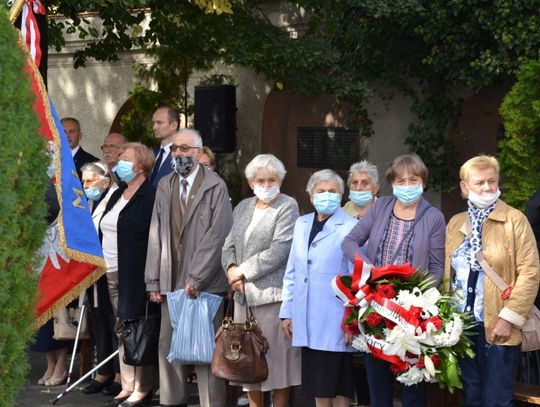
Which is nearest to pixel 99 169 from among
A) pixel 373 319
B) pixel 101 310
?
pixel 101 310

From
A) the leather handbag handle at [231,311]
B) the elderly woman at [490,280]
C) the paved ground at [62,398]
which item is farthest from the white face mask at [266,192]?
the paved ground at [62,398]

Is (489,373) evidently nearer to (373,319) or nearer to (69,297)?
(373,319)

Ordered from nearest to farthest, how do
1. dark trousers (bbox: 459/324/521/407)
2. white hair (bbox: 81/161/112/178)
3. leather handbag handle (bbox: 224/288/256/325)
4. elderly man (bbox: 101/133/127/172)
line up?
dark trousers (bbox: 459/324/521/407) → leather handbag handle (bbox: 224/288/256/325) → white hair (bbox: 81/161/112/178) → elderly man (bbox: 101/133/127/172)

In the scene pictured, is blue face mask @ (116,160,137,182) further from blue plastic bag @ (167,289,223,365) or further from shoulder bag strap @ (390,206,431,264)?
shoulder bag strap @ (390,206,431,264)

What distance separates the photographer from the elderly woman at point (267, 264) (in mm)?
8500

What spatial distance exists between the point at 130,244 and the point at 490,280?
342cm

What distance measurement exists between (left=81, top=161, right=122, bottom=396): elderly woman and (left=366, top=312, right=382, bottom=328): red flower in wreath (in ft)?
11.1

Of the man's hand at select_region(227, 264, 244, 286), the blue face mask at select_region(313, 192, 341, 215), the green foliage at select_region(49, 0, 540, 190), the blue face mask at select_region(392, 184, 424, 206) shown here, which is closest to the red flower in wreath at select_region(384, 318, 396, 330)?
the blue face mask at select_region(392, 184, 424, 206)

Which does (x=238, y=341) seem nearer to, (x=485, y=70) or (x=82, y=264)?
(x=82, y=264)

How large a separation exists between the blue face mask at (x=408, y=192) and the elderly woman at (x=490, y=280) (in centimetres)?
35

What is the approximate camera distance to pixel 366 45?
13492mm

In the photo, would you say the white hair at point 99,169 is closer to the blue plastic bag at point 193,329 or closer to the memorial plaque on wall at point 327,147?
the blue plastic bag at point 193,329

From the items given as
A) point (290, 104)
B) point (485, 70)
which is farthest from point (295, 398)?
point (290, 104)

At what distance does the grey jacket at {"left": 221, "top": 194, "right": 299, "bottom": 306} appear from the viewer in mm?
8523
